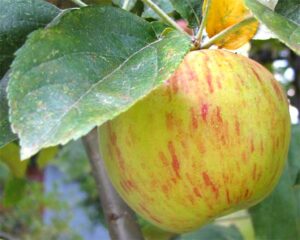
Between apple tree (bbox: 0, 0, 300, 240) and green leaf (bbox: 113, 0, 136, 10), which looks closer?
apple tree (bbox: 0, 0, 300, 240)

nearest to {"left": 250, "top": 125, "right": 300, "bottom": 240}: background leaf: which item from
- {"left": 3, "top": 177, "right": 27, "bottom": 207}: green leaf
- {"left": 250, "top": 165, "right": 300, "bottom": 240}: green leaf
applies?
{"left": 250, "top": 165, "right": 300, "bottom": 240}: green leaf

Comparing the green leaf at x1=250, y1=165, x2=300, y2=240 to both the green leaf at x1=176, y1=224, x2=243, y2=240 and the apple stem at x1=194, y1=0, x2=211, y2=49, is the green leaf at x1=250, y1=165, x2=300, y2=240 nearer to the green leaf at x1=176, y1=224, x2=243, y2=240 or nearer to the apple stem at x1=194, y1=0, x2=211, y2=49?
the green leaf at x1=176, y1=224, x2=243, y2=240

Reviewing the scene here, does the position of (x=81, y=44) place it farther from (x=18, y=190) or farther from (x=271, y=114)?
(x=18, y=190)

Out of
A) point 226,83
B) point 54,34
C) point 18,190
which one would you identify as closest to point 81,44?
point 54,34

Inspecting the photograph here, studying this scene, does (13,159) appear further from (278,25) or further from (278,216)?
(278,25)

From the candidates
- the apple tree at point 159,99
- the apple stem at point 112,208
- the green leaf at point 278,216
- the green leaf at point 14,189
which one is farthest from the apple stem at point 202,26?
the green leaf at point 14,189

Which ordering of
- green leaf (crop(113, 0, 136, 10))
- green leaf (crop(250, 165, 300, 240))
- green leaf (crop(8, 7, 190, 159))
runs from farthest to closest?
green leaf (crop(250, 165, 300, 240)) → green leaf (crop(113, 0, 136, 10)) → green leaf (crop(8, 7, 190, 159))
